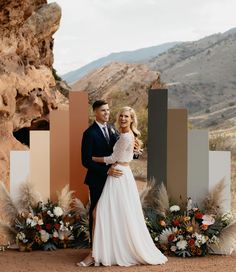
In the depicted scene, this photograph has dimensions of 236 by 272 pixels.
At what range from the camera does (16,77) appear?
49.0 ft

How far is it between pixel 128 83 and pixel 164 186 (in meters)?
18.7

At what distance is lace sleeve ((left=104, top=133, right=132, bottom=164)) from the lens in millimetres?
8305

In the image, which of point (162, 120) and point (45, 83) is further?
point (45, 83)

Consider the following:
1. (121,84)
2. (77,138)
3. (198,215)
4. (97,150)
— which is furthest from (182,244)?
(121,84)

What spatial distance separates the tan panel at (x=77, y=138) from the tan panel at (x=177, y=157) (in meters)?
1.32

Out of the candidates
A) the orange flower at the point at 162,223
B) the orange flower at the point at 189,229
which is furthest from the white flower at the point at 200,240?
the orange flower at the point at 162,223

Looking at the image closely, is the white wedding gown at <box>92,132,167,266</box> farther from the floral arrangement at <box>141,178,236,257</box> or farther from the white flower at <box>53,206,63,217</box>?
the white flower at <box>53,206,63,217</box>

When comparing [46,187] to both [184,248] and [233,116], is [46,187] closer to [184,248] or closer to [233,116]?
[184,248]

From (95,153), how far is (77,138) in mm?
1501

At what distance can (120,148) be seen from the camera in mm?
8336

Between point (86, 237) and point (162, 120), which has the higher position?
point (162, 120)

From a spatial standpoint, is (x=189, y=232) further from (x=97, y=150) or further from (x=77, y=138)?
(x=77, y=138)

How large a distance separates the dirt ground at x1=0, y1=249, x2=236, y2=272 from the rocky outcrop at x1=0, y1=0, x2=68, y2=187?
4606 millimetres

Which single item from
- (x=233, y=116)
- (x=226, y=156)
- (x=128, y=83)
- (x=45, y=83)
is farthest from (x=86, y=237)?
(x=233, y=116)
